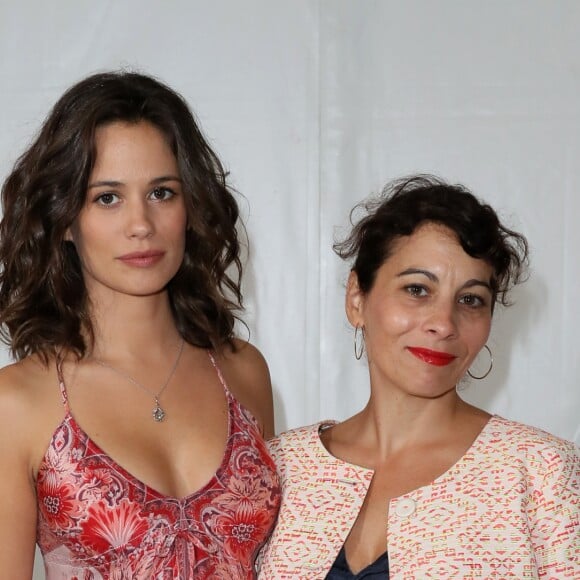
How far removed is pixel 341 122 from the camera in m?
3.14

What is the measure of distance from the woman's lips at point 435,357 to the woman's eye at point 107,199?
0.59 metres

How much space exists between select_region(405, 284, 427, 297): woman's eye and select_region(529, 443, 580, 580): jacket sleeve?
342 millimetres

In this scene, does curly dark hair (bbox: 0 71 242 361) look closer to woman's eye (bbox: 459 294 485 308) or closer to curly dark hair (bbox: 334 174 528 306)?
curly dark hair (bbox: 334 174 528 306)

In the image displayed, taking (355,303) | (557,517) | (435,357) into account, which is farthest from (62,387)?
(557,517)

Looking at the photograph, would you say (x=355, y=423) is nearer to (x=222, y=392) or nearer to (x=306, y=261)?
(x=222, y=392)

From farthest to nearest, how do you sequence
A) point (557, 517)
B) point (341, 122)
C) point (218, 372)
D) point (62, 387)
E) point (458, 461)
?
1. point (341, 122)
2. point (218, 372)
3. point (62, 387)
4. point (458, 461)
5. point (557, 517)

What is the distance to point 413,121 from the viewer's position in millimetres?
3131

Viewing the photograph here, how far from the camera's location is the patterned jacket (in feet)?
6.40

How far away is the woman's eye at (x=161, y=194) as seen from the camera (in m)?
2.22

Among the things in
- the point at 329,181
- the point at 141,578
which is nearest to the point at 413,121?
the point at 329,181

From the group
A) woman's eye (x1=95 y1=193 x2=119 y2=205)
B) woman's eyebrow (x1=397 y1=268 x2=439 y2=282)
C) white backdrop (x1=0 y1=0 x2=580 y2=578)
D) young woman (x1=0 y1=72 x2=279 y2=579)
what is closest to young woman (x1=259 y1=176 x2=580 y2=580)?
woman's eyebrow (x1=397 y1=268 x2=439 y2=282)

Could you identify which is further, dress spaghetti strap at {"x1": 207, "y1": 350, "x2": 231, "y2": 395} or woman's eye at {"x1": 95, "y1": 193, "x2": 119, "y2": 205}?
dress spaghetti strap at {"x1": 207, "y1": 350, "x2": 231, "y2": 395}

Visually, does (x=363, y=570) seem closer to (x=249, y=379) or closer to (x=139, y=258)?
(x=249, y=379)

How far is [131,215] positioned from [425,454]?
66cm
